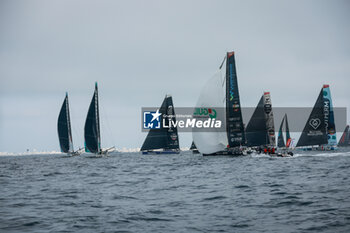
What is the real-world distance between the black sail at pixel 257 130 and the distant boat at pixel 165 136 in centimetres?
2106

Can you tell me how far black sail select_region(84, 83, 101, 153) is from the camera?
220 ft

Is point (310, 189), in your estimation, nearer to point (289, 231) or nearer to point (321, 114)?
point (289, 231)

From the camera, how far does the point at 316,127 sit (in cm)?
7131

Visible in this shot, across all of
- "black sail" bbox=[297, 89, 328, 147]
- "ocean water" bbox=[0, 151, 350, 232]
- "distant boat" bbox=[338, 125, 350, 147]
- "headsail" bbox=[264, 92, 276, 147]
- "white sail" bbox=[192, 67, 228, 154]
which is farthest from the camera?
"distant boat" bbox=[338, 125, 350, 147]

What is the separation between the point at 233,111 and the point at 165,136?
3006cm

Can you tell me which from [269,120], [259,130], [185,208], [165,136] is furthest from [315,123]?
[185,208]

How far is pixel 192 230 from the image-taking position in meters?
10.2

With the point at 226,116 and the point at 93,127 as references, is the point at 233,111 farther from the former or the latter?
the point at 93,127

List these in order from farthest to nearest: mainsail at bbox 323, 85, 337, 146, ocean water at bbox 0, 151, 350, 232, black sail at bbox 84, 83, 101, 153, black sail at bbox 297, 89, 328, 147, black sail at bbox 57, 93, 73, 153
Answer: black sail at bbox 57, 93, 73, 153 → mainsail at bbox 323, 85, 337, 146 → black sail at bbox 297, 89, 328, 147 → black sail at bbox 84, 83, 101, 153 → ocean water at bbox 0, 151, 350, 232

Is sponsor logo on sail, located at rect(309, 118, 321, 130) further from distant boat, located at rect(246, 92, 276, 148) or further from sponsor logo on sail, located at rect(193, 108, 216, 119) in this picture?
sponsor logo on sail, located at rect(193, 108, 216, 119)

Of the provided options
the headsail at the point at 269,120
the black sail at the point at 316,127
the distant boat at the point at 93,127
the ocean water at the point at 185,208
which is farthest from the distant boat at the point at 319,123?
the ocean water at the point at 185,208

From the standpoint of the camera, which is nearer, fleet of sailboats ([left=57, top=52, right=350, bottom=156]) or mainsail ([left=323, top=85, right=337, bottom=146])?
fleet of sailboats ([left=57, top=52, right=350, bottom=156])

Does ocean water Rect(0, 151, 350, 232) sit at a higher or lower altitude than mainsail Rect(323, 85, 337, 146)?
lower

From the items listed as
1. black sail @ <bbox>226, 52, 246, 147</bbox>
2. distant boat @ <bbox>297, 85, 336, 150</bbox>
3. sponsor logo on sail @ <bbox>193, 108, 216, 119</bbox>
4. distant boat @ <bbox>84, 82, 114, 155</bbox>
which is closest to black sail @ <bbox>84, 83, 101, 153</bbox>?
distant boat @ <bbox>84, 82, 114, 155</bbox>
